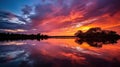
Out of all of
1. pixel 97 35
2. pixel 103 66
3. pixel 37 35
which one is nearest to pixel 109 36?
pixel 97 35

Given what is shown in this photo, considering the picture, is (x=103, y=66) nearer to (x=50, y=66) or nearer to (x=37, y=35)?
(x=50, y=66)

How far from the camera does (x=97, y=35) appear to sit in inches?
3971

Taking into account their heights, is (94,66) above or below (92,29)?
below

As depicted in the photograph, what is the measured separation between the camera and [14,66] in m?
9.13

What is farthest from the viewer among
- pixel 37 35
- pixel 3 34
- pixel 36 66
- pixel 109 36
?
pixel 37 35

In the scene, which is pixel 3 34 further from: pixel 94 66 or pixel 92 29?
pixel 94 66

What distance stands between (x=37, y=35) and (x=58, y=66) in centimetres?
11345

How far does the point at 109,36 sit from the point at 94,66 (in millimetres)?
96191

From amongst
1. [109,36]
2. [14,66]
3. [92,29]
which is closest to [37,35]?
[92,29]

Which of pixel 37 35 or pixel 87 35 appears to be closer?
pixel 87 35

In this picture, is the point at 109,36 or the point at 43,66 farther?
the point at 109,36

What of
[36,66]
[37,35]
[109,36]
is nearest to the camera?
[36,66]

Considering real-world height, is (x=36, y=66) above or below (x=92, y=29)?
below

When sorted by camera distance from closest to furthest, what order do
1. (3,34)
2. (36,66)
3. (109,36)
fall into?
(36,66), (3,34), (109,36)
